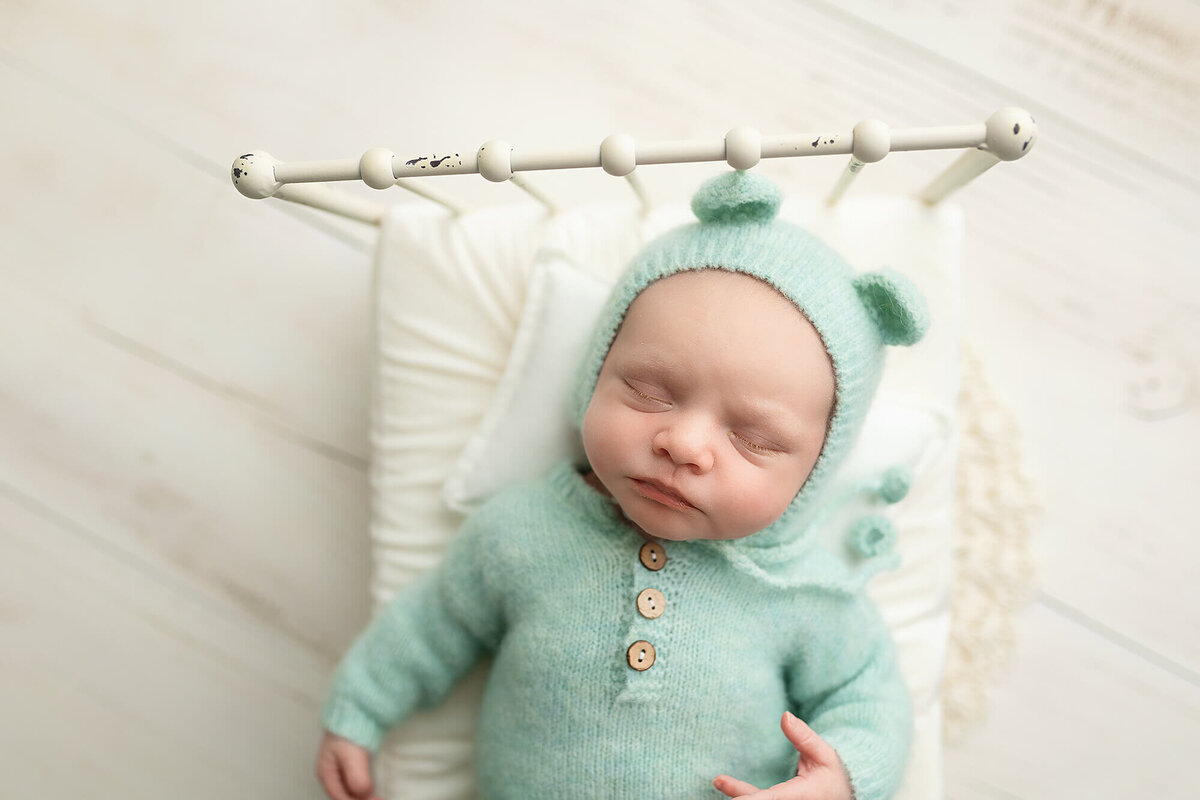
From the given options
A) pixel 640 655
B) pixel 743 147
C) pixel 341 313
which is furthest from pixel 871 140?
pixel 341 313

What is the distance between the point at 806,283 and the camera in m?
0.85

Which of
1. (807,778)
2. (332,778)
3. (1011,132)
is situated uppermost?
(1011,132)

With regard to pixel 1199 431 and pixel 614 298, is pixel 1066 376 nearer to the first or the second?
pixel 1199 431

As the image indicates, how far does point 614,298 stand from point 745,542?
31 centimetres

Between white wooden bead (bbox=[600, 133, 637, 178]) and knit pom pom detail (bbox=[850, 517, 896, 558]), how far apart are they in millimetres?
532

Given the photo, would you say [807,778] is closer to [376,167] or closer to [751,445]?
A: [751,445]

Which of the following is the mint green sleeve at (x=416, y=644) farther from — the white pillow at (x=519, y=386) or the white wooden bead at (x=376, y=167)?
the white wooden bead at (x=376, y=167)

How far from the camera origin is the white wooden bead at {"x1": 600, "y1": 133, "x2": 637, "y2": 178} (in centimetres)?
77

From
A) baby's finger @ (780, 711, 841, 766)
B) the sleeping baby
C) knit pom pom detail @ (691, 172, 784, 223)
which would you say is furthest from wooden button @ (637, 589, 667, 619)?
knit pom pom detail @ (691, 172, 784, 223)

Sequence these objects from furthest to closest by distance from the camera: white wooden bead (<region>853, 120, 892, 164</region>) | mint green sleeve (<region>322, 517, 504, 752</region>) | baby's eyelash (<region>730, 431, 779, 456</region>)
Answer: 1. mint green sleeve (<region>322, 517, 504, 752</region>)
2. baby's eyelash (<region>730, 431, 779, 456</region>)
3. white wooden bead (<region>853, 120, 892, 164</region>)

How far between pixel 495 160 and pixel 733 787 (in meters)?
0.66

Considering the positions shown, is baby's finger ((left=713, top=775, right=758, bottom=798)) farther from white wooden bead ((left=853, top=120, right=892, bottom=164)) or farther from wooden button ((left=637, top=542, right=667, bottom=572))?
white wooden bead ((left=853, top=120, right=892, bottom=164))

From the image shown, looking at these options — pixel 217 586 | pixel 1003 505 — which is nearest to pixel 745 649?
pixel 1003 505

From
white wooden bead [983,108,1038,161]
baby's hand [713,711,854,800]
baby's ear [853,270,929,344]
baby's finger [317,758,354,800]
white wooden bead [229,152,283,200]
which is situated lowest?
baby's finger [317,758,354,800]
